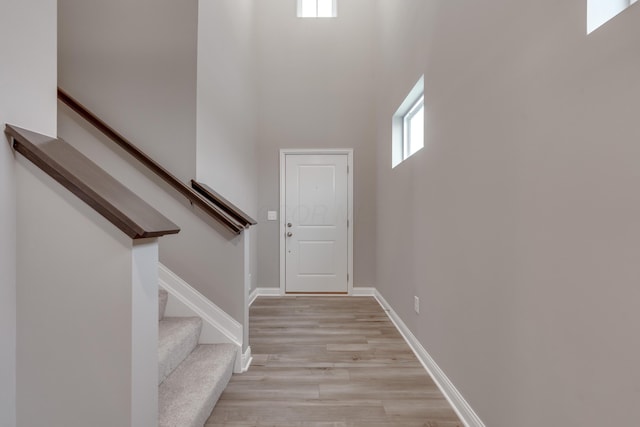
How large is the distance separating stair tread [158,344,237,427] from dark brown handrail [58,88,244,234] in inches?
31.9

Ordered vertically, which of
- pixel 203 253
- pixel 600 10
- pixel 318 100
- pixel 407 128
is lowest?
pixel 203 253

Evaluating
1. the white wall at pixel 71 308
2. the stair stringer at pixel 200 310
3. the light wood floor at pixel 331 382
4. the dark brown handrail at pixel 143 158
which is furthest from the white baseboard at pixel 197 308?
the white wall at pixel 71 308

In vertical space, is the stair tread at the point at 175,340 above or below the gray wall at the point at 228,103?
below

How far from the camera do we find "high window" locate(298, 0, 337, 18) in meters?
4.76

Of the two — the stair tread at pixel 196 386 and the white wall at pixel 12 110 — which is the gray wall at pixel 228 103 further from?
the white wall at pixel 12 110

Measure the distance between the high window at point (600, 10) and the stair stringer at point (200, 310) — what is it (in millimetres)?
2277

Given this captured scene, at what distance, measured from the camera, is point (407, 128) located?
353 centimetres

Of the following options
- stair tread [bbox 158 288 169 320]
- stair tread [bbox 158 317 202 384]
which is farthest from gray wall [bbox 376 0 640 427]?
stair tread [bbox 158 288 169 320]

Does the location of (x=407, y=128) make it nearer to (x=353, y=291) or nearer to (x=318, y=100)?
(x=318, y=100)

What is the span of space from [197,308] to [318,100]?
332 cm

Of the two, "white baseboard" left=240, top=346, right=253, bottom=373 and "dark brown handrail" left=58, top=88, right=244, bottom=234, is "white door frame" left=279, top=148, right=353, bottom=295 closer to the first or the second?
"white baseboard" left=240, top=346, right=253, bottom=373

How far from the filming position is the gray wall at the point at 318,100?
15.1 ft

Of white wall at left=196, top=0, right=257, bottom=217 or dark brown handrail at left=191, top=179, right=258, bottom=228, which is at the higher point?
white wall at left=196, top=0, right=257, bottom=217

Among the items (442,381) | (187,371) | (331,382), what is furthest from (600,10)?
(187,371)
